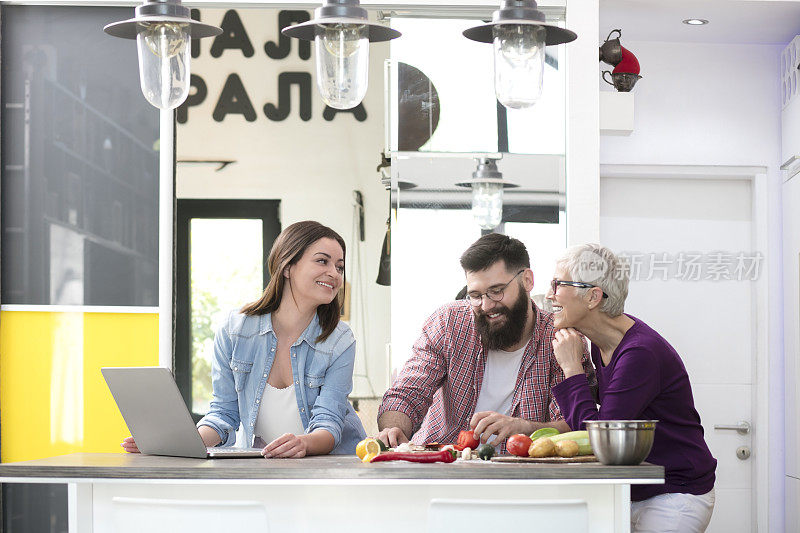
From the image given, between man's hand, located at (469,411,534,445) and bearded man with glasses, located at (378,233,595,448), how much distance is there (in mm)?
250

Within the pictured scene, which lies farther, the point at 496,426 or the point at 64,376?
the point at 64,376

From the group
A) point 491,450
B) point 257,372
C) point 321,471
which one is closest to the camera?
point 321,471

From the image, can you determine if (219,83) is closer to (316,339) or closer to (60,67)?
(60,67)

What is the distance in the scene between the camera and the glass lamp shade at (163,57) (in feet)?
7.97

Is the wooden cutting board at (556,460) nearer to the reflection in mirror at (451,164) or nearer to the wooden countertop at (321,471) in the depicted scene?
the wooden countertop at (321,471)

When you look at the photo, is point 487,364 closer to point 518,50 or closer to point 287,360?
point 287,360

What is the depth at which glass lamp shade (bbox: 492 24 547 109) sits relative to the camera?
2.43 meters

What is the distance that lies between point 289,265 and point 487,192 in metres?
1.15

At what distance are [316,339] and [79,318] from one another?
1.50 m

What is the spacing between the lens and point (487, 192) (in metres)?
3.93

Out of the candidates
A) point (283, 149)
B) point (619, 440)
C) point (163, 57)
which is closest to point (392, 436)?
point (619, 440)

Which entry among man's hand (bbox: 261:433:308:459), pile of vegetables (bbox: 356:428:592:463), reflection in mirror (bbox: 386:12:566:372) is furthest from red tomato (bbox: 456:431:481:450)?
reflection in mirror (bbox: 386:12:566:372)

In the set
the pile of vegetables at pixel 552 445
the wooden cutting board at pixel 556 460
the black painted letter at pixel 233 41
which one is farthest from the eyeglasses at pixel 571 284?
the black painted letter at pixel 233 41

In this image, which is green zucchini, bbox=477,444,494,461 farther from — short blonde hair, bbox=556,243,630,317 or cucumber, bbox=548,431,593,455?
short blonde hair, bbox=556,243,630,317
